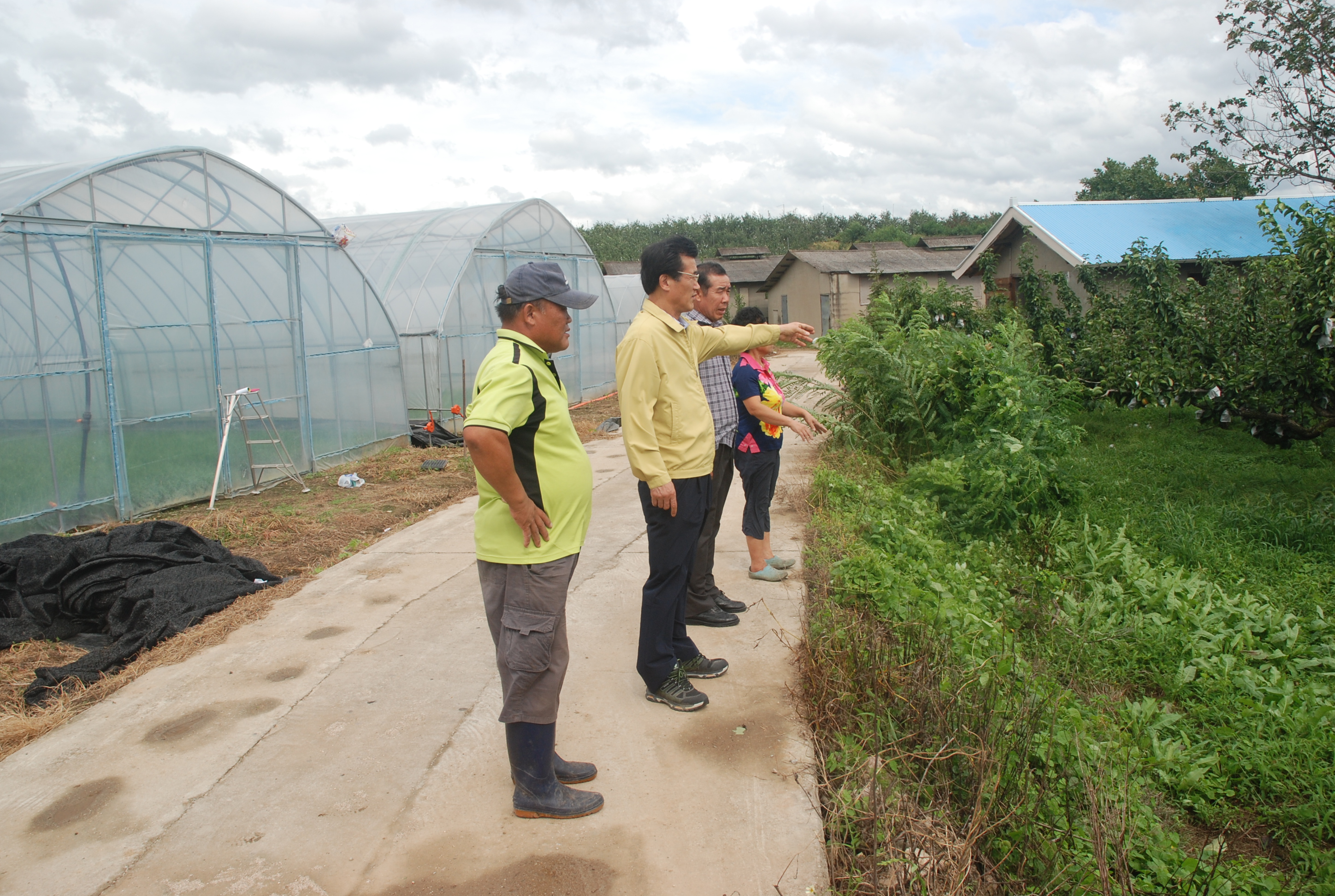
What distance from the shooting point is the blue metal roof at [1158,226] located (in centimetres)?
1608

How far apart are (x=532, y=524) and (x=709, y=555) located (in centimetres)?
197

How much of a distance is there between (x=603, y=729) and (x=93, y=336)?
7035 millimetres

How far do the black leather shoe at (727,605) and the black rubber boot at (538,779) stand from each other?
1.90 m

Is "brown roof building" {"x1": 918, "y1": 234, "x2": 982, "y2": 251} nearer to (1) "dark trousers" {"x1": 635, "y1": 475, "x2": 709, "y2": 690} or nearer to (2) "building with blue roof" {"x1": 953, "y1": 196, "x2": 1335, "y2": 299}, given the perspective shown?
(2) "building with blue roof" {"x1": 953, "y1": 196, "x2": 1335, "y2": 299}

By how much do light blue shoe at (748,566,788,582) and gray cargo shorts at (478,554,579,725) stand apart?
267 centimetres

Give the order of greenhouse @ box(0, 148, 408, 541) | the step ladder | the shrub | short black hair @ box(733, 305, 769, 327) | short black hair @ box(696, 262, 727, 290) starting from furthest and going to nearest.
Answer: the step ladder → greenhouse @ box(0, 148, 408, 541) → the shrub → short black hair @ box(733, 305, 769, 327) → short black hair @ box(696, 262, 727, 290)

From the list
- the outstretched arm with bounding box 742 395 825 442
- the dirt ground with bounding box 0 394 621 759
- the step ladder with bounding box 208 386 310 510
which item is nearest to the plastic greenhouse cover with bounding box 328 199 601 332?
the dirt ground with bounding box 0 394 621 759

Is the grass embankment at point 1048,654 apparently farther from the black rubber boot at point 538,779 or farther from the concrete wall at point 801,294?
the concrete wall at point 801,294

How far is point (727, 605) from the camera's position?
4930 mm

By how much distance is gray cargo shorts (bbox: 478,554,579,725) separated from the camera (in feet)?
9.53

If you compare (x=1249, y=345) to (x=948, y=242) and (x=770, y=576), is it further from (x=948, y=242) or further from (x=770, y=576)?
(x=948, y=242)

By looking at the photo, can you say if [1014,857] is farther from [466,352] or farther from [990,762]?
[466,352]

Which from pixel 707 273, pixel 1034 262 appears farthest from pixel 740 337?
pixel 1034 262

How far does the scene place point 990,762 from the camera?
298 centimetres
